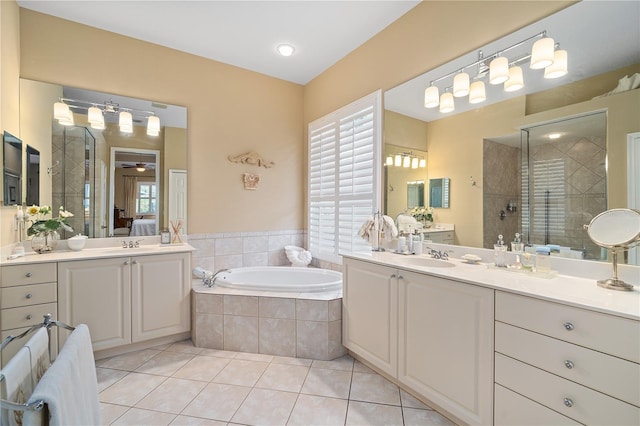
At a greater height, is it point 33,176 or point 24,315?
point 33,176

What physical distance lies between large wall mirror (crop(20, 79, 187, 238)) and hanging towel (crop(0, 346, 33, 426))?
2261mm

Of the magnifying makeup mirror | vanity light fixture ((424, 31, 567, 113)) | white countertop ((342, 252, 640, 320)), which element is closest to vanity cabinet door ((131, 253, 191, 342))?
white countertop ((342, 252, 640, 320))

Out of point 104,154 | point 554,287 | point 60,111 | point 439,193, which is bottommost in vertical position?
point 554,287

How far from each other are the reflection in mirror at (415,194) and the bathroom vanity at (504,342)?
0.52m

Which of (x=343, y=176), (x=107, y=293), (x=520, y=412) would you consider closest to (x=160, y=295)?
(x=107, y=293)

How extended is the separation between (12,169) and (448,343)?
328 centimetres

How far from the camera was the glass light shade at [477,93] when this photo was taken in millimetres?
1953

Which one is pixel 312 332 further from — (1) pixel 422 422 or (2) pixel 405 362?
(1) pixel 422 422

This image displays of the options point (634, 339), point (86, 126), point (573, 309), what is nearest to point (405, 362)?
point (573, 309)

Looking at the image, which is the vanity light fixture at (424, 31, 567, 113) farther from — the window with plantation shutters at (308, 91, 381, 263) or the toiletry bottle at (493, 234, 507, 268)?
the toiletry bottle at (493, 234, 507, 268)

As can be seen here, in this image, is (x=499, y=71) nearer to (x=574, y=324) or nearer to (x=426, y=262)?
(x=426, y=262)

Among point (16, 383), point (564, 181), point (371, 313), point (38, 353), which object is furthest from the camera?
point (371, 313)

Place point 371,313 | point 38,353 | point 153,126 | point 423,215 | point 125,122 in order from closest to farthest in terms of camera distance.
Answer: point 38,353
point 371,313
point 423,215
point 125,122
point 153,126

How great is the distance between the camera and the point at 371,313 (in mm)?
2111
